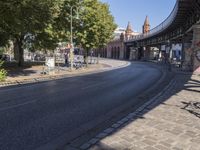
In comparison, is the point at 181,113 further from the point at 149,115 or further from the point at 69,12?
the point at 69,12

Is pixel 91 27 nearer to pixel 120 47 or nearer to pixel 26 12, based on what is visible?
pixel 26 12

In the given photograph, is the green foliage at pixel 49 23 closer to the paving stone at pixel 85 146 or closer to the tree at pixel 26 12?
the tree at pixel 26 12

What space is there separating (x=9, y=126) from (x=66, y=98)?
5.59 m

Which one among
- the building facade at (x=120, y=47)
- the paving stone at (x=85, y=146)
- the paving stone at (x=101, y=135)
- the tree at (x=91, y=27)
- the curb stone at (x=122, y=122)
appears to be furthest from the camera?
the building facade at (x=120, y=47)

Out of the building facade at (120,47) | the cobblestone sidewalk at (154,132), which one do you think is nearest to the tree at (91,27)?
the cobblestone sidewalk at (154,132)

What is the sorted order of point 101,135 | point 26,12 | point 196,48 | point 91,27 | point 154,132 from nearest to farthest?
point 101,135
point 154,132
point 26,12
point 196,48
point 91,27

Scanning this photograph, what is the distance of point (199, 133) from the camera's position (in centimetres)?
800

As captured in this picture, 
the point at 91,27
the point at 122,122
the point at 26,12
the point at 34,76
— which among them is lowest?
the point at 34,76

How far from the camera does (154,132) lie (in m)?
7.87

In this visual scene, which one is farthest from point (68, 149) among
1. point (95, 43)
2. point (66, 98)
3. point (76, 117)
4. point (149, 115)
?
point (95, 43)

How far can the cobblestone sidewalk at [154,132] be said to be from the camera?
22.2ft

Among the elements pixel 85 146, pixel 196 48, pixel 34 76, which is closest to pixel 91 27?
pixel 196 48

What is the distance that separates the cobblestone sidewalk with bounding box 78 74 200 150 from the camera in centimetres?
676

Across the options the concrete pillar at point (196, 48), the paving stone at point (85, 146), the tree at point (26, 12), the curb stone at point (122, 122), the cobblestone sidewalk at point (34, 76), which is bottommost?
the cobblestone sidewalk at point (34, 76)
